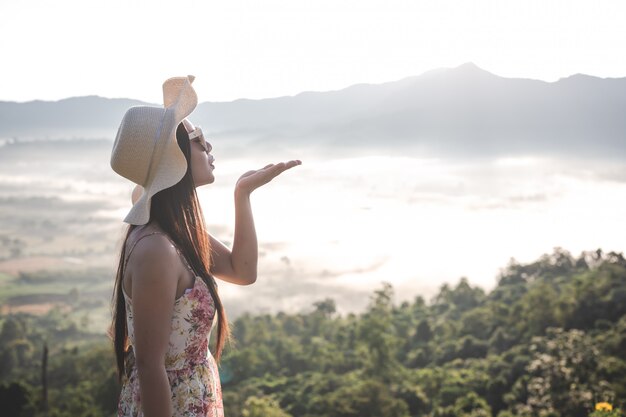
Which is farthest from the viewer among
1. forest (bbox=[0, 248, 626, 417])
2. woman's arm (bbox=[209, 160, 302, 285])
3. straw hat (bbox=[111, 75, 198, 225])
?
forest (bbox=[0, 248, 626, 417])

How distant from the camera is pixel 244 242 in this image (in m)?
1.74

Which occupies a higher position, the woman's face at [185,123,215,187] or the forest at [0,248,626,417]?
the woman's face at [185,123,215,187]

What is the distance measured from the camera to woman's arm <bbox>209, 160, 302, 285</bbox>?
65.6 inches

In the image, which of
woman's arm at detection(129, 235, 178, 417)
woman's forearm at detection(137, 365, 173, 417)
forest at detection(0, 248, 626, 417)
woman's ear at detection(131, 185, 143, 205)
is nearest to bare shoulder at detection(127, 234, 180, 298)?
woman's arm at detection(129, 235, 178, 417)

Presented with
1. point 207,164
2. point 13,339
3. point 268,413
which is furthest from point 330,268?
point 207,164

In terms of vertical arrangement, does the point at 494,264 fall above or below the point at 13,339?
below

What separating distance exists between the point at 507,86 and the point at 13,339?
177m

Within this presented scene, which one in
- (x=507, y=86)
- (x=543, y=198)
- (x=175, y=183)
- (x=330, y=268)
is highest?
(x=507, y=86)

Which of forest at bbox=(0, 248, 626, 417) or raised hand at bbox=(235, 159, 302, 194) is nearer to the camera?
raised hand at bbox=(235, 159, 302, 194)

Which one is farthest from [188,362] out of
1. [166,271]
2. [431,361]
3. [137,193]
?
[431,361]

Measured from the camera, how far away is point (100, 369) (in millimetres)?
36938

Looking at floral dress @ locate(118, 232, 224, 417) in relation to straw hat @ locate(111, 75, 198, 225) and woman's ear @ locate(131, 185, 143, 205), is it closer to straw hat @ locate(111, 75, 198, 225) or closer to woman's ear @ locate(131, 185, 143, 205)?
straw hat @ locate(111, 75, 198, 225)

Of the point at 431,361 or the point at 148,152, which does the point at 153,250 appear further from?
the point at 431,361

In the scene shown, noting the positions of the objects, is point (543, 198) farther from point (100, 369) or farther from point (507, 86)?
point (100, 369)
